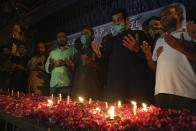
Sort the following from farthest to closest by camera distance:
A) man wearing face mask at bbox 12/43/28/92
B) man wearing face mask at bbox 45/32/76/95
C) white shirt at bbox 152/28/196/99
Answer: man wearing face mask at bbox 12/43/28/92
man wearing face mask at bbox 45/32/76/95
white shirt at bbox 152/28/196/99

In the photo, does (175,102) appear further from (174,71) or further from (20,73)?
(20,73)

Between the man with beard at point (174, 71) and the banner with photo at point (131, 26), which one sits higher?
the banner with photo at point (131, 26)

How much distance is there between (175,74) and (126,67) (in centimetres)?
100

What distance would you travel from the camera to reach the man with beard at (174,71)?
200 centimetres

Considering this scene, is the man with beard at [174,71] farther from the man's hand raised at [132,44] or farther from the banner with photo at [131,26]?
the banner with photo at [131,26]

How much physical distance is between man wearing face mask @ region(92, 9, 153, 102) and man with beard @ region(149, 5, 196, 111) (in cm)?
59

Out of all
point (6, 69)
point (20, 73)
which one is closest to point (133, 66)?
point (20, 73)

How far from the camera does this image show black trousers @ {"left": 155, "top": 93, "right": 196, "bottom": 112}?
2002mm

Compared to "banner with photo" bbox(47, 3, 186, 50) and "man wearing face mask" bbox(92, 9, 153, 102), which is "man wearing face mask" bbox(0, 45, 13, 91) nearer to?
"banner with photo" bbox(47, 3, 186, 50)

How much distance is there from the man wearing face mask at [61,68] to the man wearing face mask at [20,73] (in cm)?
183

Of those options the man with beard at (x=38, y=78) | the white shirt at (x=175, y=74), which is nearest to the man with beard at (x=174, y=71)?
the white shirt at (x=175, y=74)

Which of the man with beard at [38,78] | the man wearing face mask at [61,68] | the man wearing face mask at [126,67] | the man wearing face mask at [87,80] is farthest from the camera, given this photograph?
the man with beard at [38,78]

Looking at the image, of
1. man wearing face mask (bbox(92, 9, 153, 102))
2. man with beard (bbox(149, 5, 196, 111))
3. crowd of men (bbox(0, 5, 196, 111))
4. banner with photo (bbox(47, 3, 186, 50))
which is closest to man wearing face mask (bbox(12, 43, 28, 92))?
crowd of men (bbox(0, 5, 196, 111))

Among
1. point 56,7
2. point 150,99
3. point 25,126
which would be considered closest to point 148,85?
point 150,99
